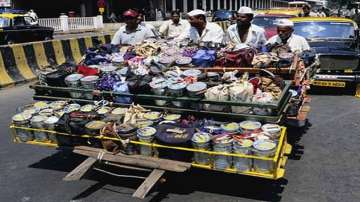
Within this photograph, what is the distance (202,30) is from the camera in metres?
7.73

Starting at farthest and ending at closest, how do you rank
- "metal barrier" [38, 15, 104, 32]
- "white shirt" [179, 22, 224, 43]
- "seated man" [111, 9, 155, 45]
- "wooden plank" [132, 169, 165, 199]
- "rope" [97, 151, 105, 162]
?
"metal barrier" [38, 15, 104, 32] → "seated man" [111, 9, 155, 45] → "white shirt" [179, 22, 224, 43] → "rope" [97, 151, 105, 162] → "wooden plank" [132, 169, 165, 199]

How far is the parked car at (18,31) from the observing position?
1948 cm

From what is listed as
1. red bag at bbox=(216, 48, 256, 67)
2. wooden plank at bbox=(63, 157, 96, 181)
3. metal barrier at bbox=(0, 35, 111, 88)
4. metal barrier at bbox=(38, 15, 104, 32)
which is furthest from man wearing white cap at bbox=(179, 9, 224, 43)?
metal barrier at bbox=(38, 15, 104, 32)

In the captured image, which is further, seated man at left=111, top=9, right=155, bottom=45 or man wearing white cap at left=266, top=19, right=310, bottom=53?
seated man at left=111, top=9, right=155, bottom=45

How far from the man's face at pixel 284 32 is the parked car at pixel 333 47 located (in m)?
2.68

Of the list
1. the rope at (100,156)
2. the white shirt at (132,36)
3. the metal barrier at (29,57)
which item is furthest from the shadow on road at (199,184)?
the metal barrier at (29,57)

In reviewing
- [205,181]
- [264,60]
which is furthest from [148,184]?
[264,60]

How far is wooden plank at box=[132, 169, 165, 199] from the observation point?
4.50 m

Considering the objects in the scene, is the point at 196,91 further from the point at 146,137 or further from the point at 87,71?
the point at 87,71

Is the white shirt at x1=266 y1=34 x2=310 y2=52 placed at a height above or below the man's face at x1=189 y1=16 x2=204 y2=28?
below

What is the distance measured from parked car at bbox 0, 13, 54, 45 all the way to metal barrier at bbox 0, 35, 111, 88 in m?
6.63

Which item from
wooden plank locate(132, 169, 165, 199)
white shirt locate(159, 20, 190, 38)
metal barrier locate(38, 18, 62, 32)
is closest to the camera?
wooden plank locate(132, 169, 165, 199)

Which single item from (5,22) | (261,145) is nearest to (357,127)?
(261,145)

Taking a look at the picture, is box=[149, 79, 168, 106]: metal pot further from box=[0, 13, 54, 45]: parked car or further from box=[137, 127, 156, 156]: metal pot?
box=[0, 13, 54, 45]: parked car
